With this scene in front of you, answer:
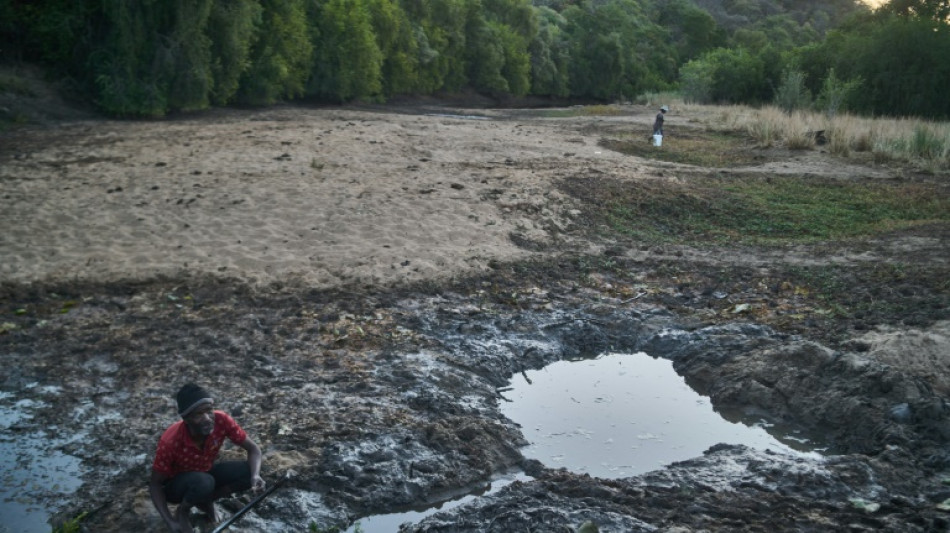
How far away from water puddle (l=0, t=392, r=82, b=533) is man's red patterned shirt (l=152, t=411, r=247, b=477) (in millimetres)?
1003

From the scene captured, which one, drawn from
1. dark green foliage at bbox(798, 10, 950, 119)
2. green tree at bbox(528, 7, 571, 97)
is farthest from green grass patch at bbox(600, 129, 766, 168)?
green tree at bbox(528, 7, 571, 97)

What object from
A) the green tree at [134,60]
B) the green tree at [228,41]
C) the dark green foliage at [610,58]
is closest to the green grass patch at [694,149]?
the green tree at [228,41]

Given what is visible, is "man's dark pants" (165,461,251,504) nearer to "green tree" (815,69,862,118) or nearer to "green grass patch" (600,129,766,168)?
"green grass patch" (600,129,766,168)

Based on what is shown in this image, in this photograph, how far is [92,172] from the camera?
1417 cm

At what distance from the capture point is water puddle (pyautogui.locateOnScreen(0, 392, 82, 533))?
5.57 metres

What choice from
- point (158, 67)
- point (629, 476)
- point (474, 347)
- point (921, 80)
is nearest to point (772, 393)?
point (629, 476)

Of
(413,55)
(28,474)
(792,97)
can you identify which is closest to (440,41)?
(413,55)

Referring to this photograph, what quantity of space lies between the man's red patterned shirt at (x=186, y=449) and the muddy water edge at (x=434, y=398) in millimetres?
552

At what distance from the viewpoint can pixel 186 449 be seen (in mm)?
5184

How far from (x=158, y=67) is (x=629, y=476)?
20.7 metres

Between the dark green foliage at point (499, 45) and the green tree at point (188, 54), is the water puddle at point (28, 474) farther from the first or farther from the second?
the dark green foliage at point (499, 45)

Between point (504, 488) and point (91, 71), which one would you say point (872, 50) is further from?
point (504, 488)

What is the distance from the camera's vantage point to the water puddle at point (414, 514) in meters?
5.82

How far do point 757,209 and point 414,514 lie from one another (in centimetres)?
1148
